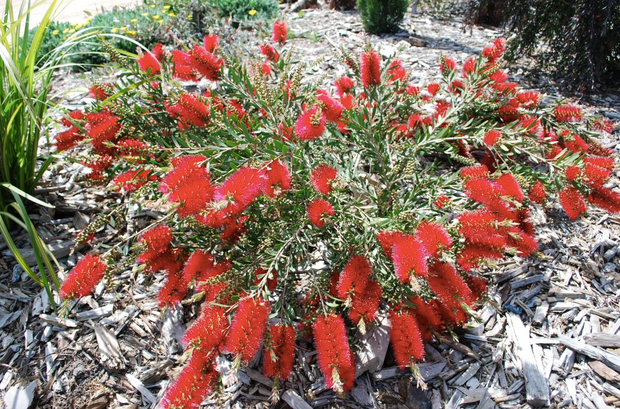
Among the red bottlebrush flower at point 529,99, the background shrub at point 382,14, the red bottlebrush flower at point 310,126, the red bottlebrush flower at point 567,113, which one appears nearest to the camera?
the red bottlebrush flower at point 310,126

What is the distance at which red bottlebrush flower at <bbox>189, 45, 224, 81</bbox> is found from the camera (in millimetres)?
1933

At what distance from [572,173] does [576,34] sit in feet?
9.03

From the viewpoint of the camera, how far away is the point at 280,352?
1.48 m

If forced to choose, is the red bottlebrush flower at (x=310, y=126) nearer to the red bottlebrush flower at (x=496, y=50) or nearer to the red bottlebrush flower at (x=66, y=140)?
the red bottlebrush flower at (x=66, y=140)

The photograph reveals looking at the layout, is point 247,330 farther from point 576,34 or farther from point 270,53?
point 576,34

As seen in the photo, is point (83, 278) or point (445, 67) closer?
point (83, 278)

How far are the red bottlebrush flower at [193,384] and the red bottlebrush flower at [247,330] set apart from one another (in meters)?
0.09

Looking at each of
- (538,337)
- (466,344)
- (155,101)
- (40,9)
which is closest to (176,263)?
(155,101)

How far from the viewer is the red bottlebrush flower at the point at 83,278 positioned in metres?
1.38

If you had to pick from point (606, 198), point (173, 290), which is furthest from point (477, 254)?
point (173, 290)

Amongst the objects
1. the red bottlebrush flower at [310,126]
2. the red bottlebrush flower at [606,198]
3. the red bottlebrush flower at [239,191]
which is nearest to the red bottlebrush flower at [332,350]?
the red bottlebrush flower at [239,191]

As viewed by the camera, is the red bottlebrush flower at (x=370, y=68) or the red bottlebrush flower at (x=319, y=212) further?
the red bottlebrush flower at (x=370, y=68)

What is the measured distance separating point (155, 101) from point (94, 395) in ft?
5.08

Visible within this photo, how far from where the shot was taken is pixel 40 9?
330 inches
